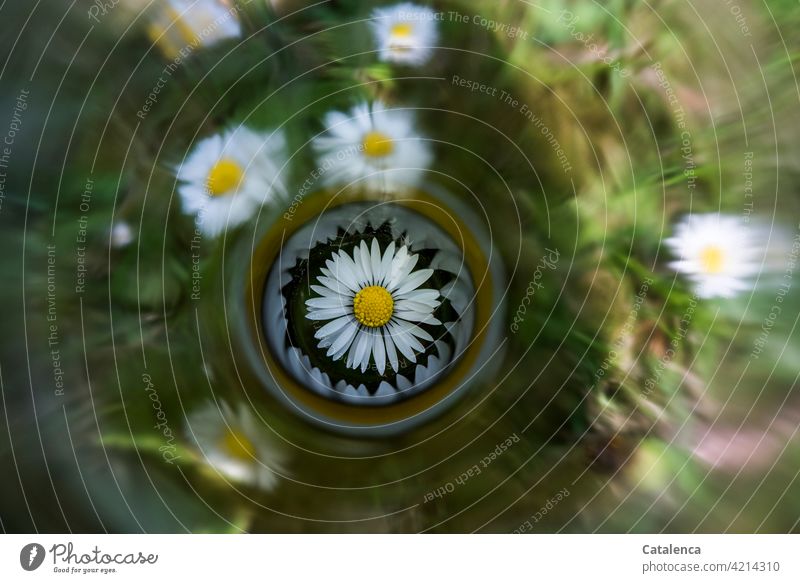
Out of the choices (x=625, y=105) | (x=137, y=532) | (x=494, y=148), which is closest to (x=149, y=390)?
(x=137, y=532)

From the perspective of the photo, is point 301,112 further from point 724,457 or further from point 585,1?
point 724,457

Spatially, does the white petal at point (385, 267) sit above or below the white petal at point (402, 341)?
above

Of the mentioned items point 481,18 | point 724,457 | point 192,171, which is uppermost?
point 481,18

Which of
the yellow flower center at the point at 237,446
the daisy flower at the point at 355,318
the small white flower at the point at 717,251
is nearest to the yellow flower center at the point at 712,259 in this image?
the small white flower at the point at 717,251

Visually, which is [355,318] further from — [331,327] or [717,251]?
[717,251]

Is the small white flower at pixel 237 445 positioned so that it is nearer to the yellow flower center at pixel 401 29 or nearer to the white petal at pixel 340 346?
the white petal at pixel 340 346

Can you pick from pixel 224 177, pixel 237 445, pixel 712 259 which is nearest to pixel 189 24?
pixel 224 177
